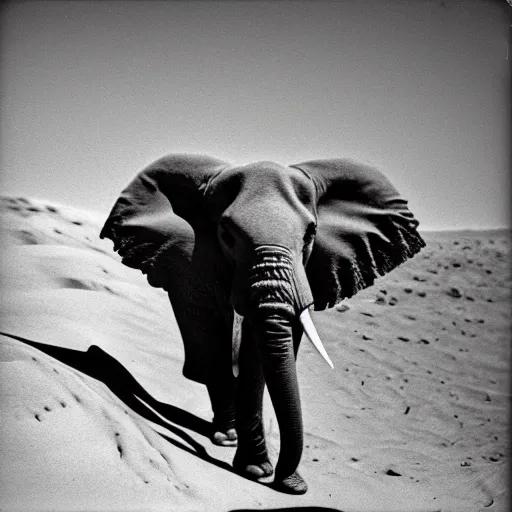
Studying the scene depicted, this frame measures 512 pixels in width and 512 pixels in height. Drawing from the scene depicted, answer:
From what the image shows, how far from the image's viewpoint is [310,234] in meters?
5.64

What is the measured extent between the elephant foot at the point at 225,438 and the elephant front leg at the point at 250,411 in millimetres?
701

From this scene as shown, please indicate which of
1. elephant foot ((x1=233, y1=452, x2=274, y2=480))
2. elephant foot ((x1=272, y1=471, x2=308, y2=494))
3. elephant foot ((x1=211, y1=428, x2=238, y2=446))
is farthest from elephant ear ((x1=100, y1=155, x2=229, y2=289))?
elephant foot ((x1=272, y1=471, x2=308, y2=494))

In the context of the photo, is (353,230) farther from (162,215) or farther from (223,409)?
(223,409)

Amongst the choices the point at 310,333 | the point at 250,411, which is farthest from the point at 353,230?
the point at 250,411

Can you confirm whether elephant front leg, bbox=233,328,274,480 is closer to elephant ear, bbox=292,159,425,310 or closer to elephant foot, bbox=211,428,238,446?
elephant foot, bbox=211,428,238,446

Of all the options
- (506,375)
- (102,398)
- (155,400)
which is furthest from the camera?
(506,375)

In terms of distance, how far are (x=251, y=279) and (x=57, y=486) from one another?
6.16 ft

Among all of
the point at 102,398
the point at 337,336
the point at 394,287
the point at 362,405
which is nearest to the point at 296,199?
the point at 102,398

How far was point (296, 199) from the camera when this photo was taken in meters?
5.57

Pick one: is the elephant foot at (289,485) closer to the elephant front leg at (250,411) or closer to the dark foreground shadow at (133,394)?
the elephant front leg at (250,411)

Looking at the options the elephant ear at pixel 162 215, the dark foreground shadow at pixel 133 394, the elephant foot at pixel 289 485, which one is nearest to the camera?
the elephant foot at pixel 289 485

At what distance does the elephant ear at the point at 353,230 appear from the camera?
616 cm

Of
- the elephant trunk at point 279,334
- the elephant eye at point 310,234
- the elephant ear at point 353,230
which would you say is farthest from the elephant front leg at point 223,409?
the elephant eye at point 310,234

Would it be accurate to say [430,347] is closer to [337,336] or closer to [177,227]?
[337,336]
